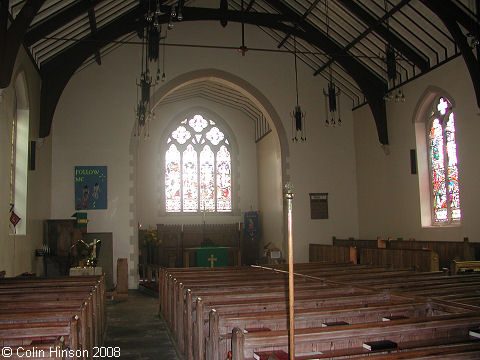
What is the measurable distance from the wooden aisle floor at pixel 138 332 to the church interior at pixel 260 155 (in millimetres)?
84

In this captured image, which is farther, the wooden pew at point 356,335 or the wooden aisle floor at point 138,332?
the wooden aisle floor at point 138,332

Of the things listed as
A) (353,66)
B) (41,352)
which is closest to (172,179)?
(353,66)

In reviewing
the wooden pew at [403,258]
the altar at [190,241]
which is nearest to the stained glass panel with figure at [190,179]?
the altar at [190,241]

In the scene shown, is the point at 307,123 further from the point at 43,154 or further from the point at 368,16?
the point at 43,154

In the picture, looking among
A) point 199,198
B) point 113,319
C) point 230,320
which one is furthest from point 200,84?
point 230,320

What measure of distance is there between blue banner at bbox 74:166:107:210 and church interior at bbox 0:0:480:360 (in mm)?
31

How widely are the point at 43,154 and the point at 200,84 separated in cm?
552

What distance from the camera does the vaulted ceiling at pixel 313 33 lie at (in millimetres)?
7816

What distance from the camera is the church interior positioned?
5812 millimetres

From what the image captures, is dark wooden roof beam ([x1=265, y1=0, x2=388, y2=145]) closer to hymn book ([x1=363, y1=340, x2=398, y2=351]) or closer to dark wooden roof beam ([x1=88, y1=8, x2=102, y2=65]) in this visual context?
dark wooden roof beam ([x1=88, y1=8, x2=102, y2=65])

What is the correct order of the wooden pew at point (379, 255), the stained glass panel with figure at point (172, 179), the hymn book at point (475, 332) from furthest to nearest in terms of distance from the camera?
the stained glass panel with figure at point (172, 179), the wooden pew at point (379, 255), the hymn book at point (475, 332)

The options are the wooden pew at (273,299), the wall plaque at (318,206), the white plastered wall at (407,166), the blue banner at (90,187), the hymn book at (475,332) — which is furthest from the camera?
the wall plaque at (318,206)

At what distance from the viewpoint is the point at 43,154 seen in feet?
32.0

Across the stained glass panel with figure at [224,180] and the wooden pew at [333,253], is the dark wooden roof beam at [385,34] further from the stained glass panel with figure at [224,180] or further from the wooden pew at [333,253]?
the stained glass panel with figure at [224,180]
